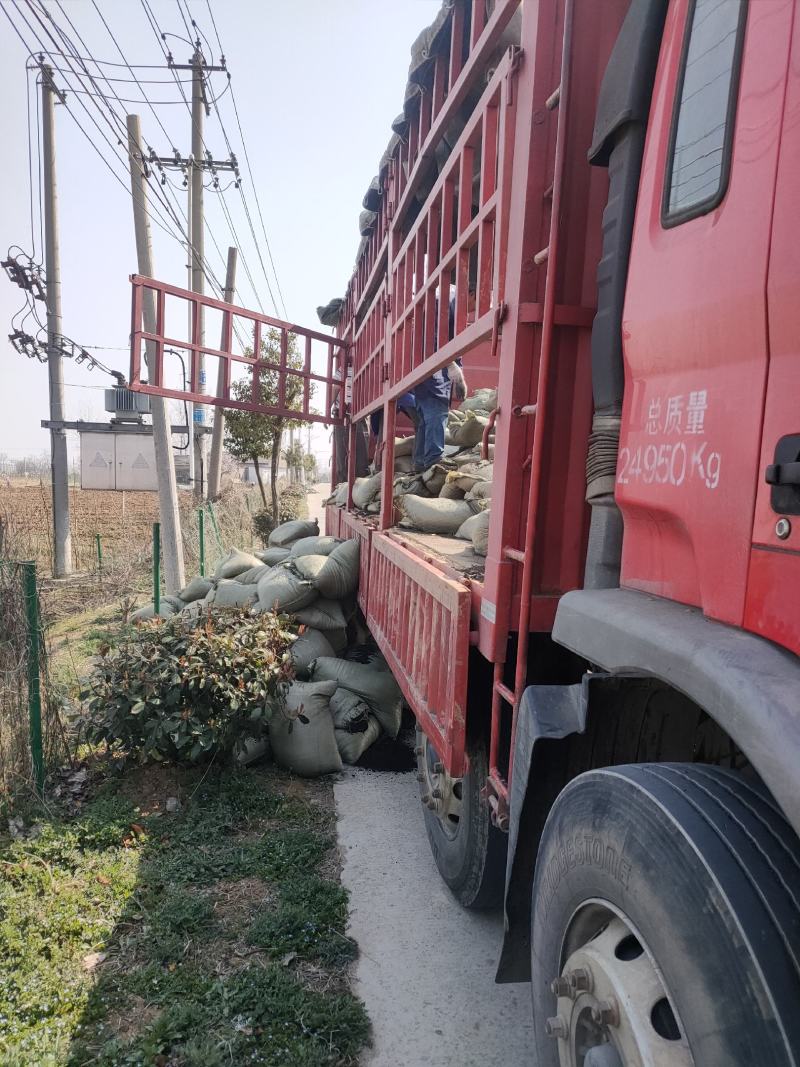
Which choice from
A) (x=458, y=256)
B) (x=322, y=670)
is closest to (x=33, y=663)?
(x=322, y=670)

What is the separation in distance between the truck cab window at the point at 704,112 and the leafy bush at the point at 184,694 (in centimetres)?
315

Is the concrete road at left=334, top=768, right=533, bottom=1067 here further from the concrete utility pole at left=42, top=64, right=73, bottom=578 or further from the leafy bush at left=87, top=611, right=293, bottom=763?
the concrete utility pole at left=42, top=64, right=73, bottom=578

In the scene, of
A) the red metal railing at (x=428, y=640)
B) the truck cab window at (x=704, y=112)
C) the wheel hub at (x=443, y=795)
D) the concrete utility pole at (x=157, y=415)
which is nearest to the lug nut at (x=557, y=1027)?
the red metal railing at (x=428, y=640)

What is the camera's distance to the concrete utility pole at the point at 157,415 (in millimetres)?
8086

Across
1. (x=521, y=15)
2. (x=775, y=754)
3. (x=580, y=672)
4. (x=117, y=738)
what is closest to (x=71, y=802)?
(x=117, y=738)

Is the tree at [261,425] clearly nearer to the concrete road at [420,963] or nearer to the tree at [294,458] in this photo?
the concrete road at [420,963]

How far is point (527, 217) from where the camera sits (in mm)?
1862

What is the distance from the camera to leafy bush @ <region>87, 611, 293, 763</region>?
3633mm

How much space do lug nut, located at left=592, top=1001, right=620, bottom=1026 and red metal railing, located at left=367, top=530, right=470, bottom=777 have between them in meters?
1.05

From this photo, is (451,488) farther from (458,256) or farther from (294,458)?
(294,458)

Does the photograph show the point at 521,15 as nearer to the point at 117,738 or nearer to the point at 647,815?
the point at 647,815

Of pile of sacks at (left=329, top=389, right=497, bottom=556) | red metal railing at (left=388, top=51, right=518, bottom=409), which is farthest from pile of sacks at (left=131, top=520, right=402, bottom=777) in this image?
red metal railing at (left=388, top=51, right=518, bottom=409)

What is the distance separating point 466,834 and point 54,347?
12115 mm

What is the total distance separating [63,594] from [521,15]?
10536 mm
